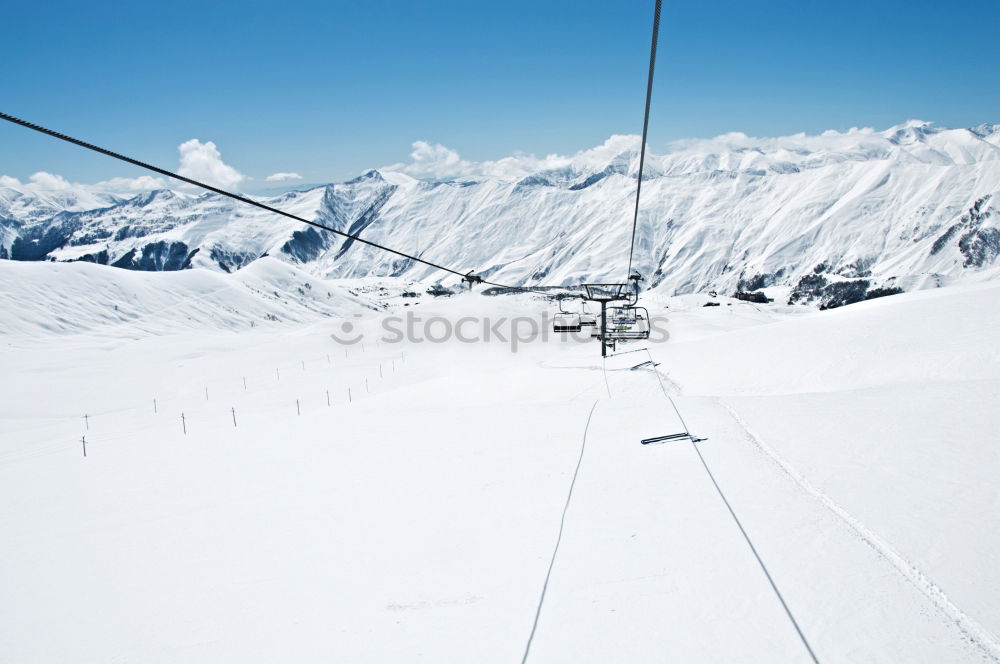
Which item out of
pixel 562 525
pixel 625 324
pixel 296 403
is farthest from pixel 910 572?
pixel 296 403

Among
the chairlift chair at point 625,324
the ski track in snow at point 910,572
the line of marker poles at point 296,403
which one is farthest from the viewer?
the chairlift chair at point 625,324

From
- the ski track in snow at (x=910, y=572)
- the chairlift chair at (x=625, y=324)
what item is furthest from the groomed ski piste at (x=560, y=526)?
the chairlift chair at (x=625, y=324)

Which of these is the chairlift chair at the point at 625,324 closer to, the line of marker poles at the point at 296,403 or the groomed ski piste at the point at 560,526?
the groomed ski piste at the point at 560,526

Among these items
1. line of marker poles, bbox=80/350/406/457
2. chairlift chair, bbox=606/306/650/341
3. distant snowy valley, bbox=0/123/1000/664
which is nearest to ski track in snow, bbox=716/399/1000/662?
distant snowy valley, bbox=0/123/1000/664

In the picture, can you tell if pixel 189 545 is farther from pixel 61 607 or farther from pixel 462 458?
pixel 462 458

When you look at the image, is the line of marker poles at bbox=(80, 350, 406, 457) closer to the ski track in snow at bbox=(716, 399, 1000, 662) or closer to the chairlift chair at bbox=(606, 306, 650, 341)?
the chairlift chair at bbox=(606, 306, 650, 341)

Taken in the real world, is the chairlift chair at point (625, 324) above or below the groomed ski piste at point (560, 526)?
above

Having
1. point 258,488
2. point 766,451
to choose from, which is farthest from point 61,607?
point 766,451
